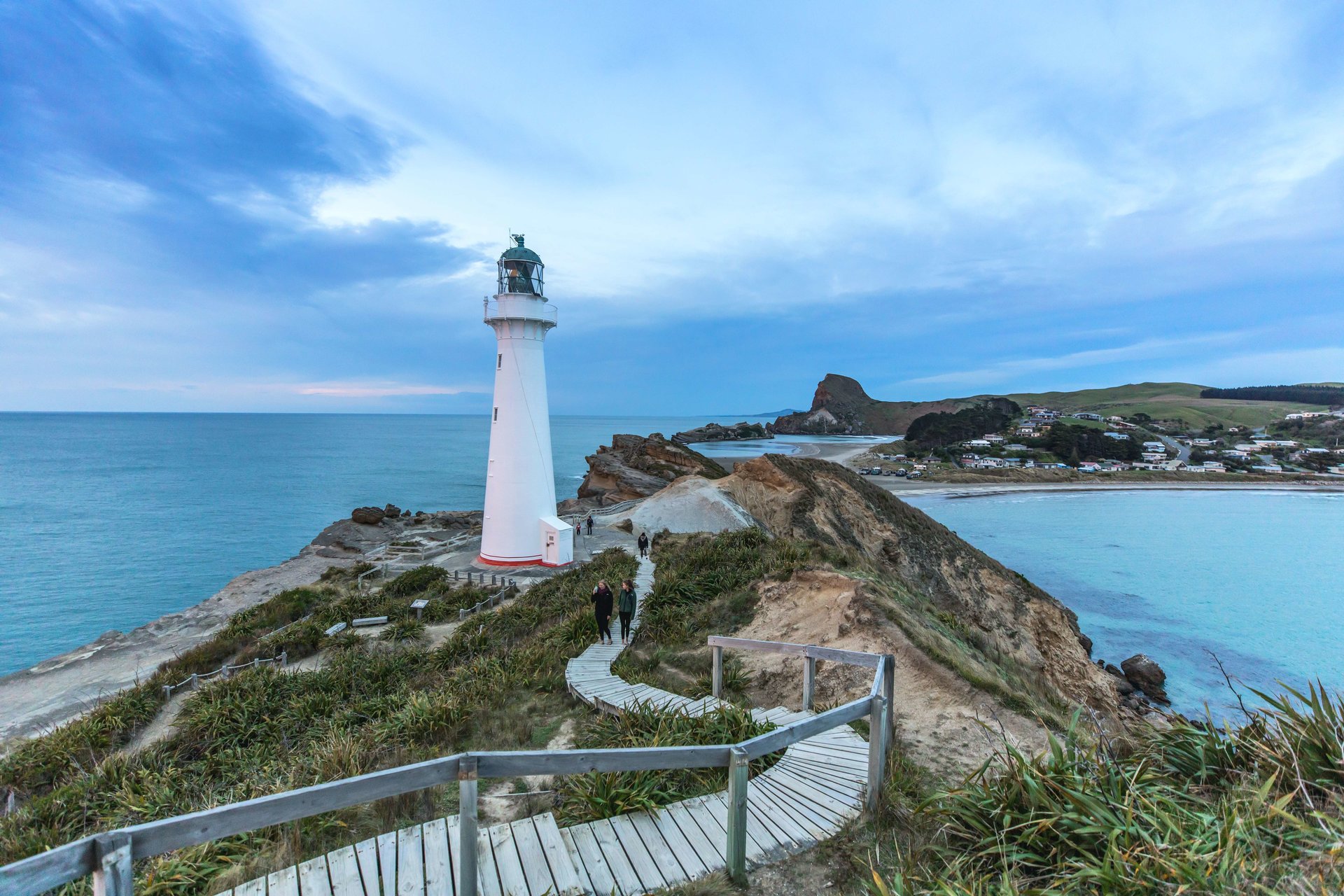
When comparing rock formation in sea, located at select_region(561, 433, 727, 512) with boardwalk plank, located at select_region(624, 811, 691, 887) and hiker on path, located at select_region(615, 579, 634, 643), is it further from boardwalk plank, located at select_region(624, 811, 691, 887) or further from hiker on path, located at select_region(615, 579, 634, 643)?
boardwalk plank, located at select_region(624, 811, 691, 887)

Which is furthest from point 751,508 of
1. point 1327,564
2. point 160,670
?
point 1327,564

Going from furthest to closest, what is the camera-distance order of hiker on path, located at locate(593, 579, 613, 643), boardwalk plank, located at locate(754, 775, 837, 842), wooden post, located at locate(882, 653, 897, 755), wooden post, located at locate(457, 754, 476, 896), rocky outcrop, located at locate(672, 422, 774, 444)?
1. rocky outcrop, located at locate(672, 422, 774, 444)
2. hiker on path, located at locate(593, 579, 613, 643)
3. wooden post, located at locate(882, 653, 897, 755)
4. boardwalk plank, located at locate(754, 775, 837, 842)
5. wooden post, located at locate(457, 754, 476, 896)

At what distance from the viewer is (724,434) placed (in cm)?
16788

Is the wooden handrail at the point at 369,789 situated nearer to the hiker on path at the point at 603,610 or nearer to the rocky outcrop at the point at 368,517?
the hiker on path at the point at 603,610

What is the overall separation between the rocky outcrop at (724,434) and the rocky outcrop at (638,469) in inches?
3740

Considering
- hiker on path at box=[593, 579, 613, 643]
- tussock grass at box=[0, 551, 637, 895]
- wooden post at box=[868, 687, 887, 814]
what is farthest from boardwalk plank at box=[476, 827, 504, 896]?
hiker on path at box=[593, 579, 613, 643]

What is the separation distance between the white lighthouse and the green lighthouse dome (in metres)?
0.02

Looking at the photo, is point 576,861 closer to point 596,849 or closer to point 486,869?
point 596,849

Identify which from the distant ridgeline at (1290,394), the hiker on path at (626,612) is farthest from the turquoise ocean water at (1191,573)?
the distant ridgeline at (1290,394)

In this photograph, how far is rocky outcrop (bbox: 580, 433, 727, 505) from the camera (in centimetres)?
4697

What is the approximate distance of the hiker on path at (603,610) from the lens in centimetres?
1032

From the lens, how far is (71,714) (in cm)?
1587

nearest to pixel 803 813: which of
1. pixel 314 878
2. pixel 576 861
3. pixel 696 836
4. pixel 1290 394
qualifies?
pixel 696 836

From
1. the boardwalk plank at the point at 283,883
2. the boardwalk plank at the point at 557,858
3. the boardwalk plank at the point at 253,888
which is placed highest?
the boardwalk plank at the point at 283,883
